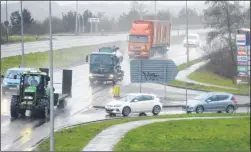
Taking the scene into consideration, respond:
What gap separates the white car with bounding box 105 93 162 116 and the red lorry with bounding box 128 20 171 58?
33.2 feet

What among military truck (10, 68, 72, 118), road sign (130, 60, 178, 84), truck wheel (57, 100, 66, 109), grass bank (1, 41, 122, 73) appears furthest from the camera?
road sign (130, 60, 178, 84)

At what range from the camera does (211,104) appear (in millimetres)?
34094

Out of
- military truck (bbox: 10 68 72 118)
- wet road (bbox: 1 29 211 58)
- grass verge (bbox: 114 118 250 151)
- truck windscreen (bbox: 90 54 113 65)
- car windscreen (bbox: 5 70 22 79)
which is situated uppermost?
wet road (bbox: 1 29 211 58)

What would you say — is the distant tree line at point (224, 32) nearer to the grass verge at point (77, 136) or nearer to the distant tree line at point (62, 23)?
the grass verge at point (77, 136)

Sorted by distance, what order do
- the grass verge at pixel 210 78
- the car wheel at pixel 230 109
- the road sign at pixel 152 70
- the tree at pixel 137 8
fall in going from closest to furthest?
the tree at pixel 137 8 → the car wheel at pixel 230 109 → the road sign at pixel 152 70 → the grass verge at pixel 210 78

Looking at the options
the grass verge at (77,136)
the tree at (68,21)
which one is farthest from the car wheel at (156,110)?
the tree at (68,21)

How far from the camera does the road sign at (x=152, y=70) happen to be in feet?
116

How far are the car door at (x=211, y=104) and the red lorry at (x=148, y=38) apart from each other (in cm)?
796

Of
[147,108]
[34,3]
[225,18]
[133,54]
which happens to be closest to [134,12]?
[147,108]

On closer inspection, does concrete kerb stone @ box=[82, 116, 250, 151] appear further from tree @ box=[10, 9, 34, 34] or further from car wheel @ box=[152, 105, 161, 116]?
tree @ box=[10, 9, 34, 34]

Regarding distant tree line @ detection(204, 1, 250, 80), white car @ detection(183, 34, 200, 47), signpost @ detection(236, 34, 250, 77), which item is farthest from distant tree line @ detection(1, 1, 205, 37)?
distant tree line @ detection(204, 1, 250, 80)

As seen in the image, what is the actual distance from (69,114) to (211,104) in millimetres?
8416

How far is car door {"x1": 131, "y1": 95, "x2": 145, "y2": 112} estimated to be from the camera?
31.2 metres

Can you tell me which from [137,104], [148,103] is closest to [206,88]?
[148,103]
